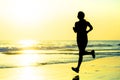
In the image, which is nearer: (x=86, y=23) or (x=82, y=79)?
(x=82, y=79)

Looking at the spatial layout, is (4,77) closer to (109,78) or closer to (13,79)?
(13,79)

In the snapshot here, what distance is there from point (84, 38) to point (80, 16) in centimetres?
74

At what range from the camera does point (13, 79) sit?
11336 millimetres

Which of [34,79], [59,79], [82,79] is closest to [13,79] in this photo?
[34,79]

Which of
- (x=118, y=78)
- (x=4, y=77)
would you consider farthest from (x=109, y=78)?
(x=4, y=77)

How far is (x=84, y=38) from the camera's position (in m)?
12.0

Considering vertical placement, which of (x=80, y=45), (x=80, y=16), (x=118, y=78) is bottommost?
(x=118, y=78)

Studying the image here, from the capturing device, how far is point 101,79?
36.3ft

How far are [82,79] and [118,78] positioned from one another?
3.75 feet

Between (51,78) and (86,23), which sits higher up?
(86,23)

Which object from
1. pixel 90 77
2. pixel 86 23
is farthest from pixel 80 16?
pixel 90 77

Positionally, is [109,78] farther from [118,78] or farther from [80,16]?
[80,16]

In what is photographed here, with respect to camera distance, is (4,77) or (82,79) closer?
(82,79)

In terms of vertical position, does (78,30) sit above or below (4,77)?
above
